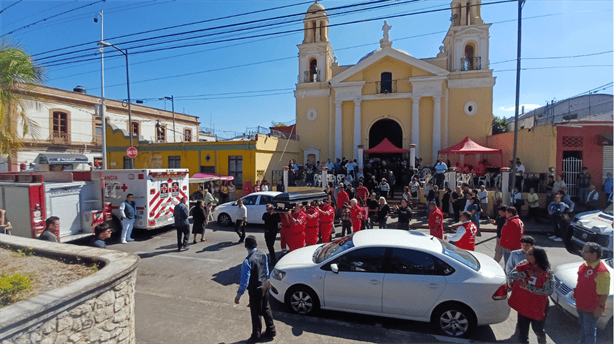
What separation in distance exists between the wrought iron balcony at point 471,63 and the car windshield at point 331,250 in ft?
59.1

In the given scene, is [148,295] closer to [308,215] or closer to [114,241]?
[308,215]

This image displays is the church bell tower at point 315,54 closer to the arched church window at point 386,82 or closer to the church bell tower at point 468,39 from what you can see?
the arched church window at point 386,82

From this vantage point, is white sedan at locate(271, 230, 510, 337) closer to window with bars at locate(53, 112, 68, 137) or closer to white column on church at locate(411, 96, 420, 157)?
white column on church at locate(411, 96, 420, 157)

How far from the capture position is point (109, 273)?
3.63 metres

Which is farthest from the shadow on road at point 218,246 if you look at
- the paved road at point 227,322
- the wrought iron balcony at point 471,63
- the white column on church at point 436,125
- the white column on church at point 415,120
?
the wrought iron balcony at point 471,63

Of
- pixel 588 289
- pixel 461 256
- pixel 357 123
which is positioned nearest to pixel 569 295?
pixel 588 289

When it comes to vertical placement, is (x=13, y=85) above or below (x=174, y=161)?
above

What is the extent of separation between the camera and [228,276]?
22.8 feet

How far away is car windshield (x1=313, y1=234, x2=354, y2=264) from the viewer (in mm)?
5188

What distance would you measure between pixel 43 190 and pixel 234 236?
211 inches

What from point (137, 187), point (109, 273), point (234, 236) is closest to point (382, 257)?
point (109, 273)

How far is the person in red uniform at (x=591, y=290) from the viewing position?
3.76 m

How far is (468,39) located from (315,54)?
9.60m

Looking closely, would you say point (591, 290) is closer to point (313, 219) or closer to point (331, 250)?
point (331, 250)
